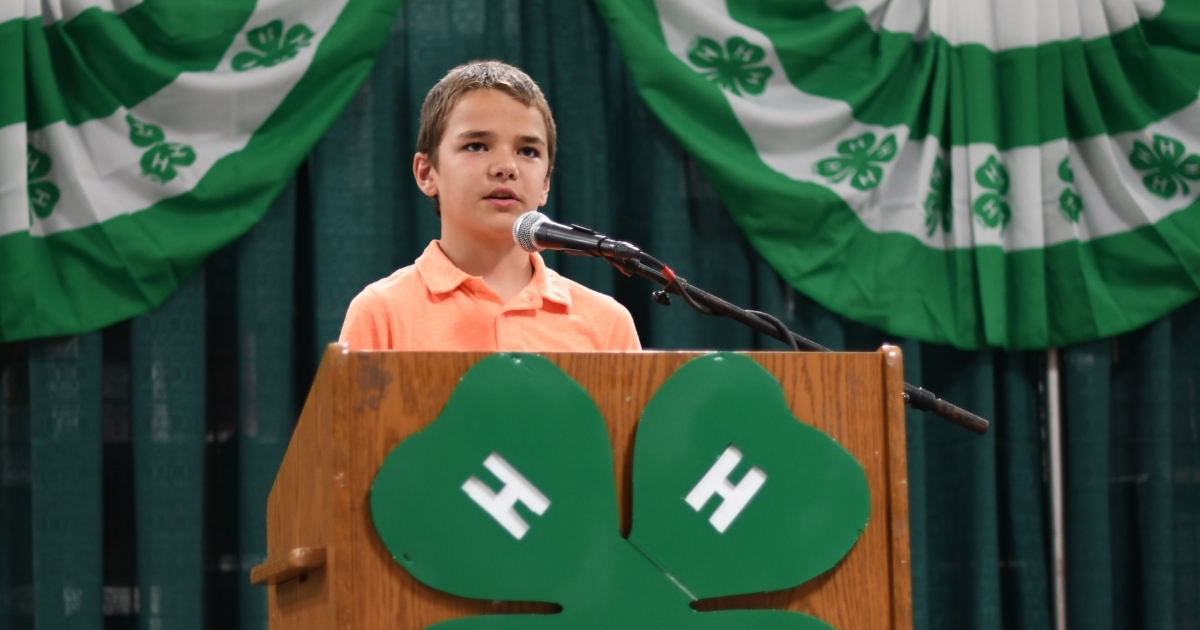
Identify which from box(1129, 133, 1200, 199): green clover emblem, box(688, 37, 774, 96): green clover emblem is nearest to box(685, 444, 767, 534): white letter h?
box(688, 37, 774, 96): green clover emblem

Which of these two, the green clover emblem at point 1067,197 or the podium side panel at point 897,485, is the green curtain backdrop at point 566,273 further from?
the podium side panel at point 897,485

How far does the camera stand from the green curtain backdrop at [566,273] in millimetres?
2574

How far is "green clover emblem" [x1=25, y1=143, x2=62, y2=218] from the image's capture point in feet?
8.46

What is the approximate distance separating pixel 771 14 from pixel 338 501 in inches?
88.0

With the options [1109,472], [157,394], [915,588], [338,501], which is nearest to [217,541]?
[157,394]

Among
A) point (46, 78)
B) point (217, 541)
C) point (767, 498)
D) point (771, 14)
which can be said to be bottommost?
point (217, 541)

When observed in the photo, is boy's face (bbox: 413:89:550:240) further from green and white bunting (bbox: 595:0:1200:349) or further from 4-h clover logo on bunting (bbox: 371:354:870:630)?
green and white bunting (bbox: 595:0:1200:349)

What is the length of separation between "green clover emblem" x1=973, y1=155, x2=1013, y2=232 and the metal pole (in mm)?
363

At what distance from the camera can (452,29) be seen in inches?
111

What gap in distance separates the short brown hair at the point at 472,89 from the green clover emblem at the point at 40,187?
120 cm

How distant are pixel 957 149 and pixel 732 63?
0.59 m

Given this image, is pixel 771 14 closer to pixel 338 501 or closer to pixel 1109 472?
pixel 1109 472

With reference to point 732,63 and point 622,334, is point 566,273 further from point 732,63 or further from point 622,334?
point 622,334

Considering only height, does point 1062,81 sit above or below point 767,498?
above
